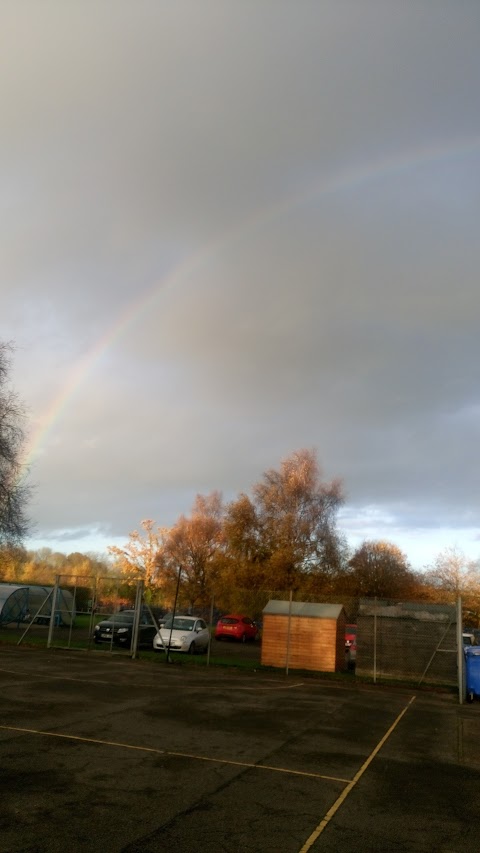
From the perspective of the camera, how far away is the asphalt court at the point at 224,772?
5.30 m

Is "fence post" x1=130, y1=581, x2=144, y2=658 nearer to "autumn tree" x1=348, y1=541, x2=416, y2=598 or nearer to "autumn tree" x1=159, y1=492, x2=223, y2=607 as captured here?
"autumn tree" x1=348, y1=541, x2=416, y2=598

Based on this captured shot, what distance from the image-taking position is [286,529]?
42.1 meters

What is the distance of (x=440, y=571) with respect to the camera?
6569 centimetres

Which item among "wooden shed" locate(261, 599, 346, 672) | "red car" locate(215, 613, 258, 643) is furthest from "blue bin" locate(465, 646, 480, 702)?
"red car" locate(215, 613, 258, 643)

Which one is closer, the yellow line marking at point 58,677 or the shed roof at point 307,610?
the yellow line marking at point 58,677

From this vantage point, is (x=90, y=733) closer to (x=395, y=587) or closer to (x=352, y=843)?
(x=352, y=843)

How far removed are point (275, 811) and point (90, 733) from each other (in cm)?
386

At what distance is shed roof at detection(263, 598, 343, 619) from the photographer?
22.4 m

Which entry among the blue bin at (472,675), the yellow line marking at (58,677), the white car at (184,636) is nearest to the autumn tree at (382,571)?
the white car at (184,636)

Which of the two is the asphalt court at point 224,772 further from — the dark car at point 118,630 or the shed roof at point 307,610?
the dark car at point 118,630

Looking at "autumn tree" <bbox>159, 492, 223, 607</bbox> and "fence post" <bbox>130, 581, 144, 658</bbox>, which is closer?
"fence post" <bbox>130, 581, 144, 658</bbox>

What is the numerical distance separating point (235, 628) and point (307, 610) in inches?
550

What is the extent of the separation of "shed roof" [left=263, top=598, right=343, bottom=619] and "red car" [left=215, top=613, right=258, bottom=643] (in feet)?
44.2

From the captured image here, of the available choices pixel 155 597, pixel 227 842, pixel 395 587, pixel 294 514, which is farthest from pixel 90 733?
pixel 155 597
